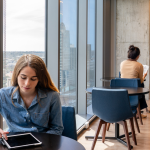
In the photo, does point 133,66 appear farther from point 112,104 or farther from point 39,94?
point 39,94

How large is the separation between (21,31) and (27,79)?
1095mm

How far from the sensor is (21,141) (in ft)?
3.76

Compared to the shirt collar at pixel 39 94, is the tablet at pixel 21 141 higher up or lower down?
lower down

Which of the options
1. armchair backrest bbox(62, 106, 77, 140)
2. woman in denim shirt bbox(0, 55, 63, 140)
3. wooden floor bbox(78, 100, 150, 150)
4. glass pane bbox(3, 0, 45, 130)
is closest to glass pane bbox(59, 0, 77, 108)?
wooden floor bbox(78, 100, 150, 150)

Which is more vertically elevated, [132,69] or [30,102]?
[132,69]

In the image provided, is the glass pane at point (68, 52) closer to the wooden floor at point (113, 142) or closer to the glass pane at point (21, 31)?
the wooden floor at point (113, 142)

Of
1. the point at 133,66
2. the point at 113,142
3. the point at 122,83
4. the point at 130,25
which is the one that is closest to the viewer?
the point at 113,142

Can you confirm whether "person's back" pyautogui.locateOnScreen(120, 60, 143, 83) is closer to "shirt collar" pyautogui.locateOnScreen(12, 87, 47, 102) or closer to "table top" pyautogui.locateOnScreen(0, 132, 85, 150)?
"shirt collar" pyautogui.locateOnScreen(12, 87, 47, 102)

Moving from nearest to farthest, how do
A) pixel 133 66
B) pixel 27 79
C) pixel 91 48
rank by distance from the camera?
pixel 27 79 → pixel 133 66 → pixel 91 48

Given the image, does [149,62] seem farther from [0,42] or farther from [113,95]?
[0,42]

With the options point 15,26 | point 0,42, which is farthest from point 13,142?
point 15,26

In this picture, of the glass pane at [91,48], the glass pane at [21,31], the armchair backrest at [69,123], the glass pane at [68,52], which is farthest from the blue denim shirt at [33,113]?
the glass pane at [91,48]

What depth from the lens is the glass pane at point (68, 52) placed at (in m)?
3.64

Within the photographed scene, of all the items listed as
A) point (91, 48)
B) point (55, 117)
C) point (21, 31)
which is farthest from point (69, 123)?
point (91, 48)
